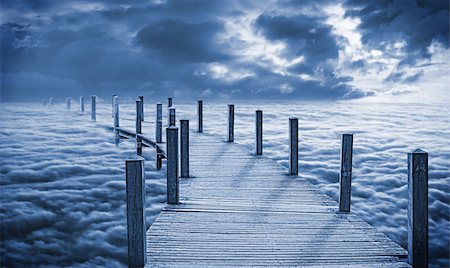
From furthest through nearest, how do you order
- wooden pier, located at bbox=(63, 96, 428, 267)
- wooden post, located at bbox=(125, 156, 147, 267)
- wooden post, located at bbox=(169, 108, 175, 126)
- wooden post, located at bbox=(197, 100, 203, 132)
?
wooden post, located at bbox=(197, 100, 203, 132)
wooden post, located at bbox=(169, 108, 175, 126)
wooden pier, located at bbox=(63, 96, 428, 267)
wooden post, located at bbox=(125, 156, 147, 267)

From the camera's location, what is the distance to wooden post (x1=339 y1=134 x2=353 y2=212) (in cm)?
561

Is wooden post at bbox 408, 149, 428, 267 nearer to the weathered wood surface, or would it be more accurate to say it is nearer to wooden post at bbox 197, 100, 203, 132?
the weathered wood surface

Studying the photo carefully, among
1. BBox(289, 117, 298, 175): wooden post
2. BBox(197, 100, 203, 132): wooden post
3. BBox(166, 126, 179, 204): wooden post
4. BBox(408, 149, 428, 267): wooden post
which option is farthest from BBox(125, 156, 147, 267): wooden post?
BBox(197, 100, 203, 132): wooden post

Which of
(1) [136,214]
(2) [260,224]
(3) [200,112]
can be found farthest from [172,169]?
(3) [200,112]

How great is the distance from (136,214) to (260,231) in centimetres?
171

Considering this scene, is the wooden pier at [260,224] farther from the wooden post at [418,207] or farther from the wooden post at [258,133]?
the wooden post at [258,133]

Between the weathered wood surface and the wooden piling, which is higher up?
the wooden piling

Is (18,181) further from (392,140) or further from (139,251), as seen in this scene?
(392,140)

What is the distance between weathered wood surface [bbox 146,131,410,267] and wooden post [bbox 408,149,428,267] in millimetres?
182

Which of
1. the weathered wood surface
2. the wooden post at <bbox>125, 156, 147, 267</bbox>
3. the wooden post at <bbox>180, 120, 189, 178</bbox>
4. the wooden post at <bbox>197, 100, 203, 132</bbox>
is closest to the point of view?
the wooden post at <bbox>125, 156, 147, 267</bbox>

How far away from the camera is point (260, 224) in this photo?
199 inches

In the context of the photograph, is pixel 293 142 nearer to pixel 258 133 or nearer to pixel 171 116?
pixel 258 133

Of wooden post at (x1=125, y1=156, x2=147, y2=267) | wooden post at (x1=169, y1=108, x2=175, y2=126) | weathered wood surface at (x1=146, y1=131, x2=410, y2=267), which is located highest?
wooden post at (x1=169, y1=108, x2=175, y2=126)

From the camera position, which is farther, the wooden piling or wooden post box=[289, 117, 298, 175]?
the wooden piling
